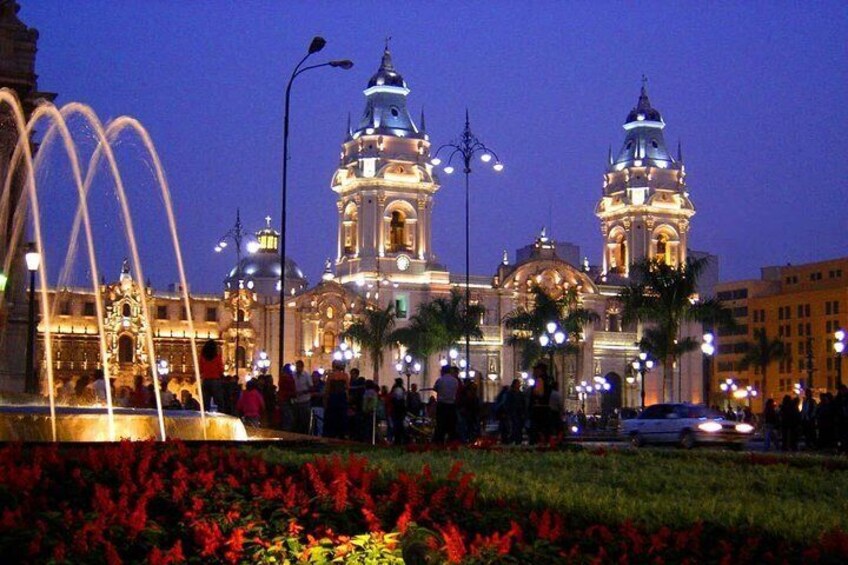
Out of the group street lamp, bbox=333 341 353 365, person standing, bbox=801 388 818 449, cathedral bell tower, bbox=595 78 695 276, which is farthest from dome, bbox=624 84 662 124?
person standing, bbox=801 388 818 449

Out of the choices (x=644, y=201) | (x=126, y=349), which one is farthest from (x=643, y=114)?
(x=126, y=349)

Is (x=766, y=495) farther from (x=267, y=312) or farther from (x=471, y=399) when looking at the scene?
(x=267, y=312)

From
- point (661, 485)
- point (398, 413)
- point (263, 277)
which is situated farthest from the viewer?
point (263, 277)

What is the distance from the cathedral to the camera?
90312mm

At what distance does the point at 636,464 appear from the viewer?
1462 cm

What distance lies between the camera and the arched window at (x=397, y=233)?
305ft

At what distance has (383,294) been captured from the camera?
301 ft

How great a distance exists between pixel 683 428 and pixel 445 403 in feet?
35.3

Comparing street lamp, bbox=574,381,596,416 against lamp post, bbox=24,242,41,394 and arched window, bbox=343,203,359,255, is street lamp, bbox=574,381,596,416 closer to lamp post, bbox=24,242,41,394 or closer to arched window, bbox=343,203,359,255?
arched window, bbox=343,203,359,255

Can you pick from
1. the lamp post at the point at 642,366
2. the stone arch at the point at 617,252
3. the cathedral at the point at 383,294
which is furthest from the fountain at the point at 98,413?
the stone arch at the point at 617,252

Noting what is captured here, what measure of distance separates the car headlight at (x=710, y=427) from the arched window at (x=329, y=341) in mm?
57677

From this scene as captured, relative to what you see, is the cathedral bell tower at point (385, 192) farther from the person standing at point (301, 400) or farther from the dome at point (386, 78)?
the person standing at point (301, 400)

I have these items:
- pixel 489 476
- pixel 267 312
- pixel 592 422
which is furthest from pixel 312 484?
pixel 267 312

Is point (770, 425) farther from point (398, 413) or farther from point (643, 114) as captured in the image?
point (643, 114)
